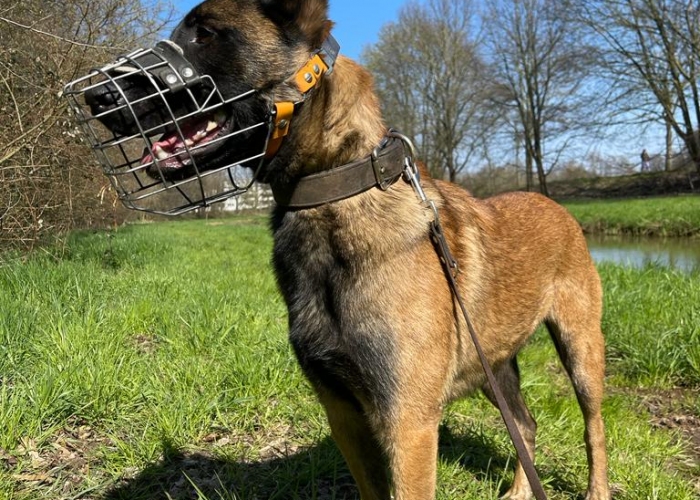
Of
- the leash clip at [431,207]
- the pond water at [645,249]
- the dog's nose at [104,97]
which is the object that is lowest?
the pond water at [645,249]

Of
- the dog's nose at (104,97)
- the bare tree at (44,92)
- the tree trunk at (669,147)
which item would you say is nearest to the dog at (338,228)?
the dog's nose at (104,97)

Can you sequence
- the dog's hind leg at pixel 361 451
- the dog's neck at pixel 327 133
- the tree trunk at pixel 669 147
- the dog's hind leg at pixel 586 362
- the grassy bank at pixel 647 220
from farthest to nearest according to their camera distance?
the tree trunk at pixel 669 147 → the grassy bank at pixel 647 220 → the dog's hind leg at pixel 586 362 → the dog's hind leg at pixel 361 451 → the dog's neck at pixel 327 133

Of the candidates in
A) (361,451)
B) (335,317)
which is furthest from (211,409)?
(335,317)

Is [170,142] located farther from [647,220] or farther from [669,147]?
[669,147]

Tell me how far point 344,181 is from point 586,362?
189 centimetres

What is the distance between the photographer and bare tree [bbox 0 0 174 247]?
18.9ft

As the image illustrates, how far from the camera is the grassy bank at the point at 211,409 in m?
2.69

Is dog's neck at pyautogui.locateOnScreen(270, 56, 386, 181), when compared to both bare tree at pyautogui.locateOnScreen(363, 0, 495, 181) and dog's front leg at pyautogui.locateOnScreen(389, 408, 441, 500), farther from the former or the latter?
bare tree at pyautogui.locateOnScreen(363, 0, 495, 181)

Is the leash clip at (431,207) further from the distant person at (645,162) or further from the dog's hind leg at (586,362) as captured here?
the distant person at (645,162)

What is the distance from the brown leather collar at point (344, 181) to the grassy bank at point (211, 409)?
1.41 m

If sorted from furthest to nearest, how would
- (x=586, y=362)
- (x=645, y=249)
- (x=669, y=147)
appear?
(x=669, y=147), (x=645, y=249), (x=586, y=362)

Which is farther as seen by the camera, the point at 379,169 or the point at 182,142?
the point at 379,169

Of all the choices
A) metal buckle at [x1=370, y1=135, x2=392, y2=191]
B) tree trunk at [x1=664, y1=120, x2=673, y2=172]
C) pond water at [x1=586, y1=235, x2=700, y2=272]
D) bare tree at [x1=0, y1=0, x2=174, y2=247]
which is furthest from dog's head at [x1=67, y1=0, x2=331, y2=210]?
tree trunk at [x1=664, y1=120, x2=673, y2=172]

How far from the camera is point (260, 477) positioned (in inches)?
108
